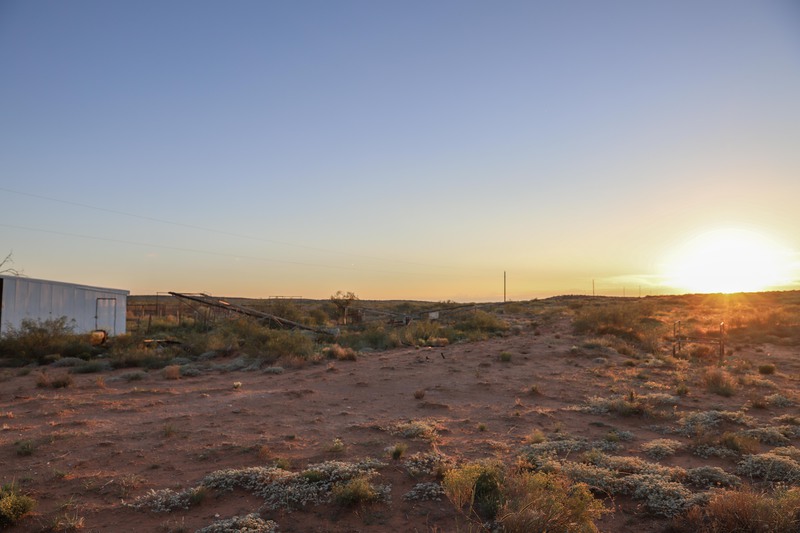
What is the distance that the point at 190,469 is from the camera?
865 centimetres

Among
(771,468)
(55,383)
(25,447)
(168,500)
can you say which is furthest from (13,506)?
(55,383)

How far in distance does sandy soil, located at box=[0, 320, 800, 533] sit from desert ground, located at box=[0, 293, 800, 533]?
0.04m

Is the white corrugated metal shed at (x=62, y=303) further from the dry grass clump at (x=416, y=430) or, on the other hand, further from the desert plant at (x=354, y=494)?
the desert plant at (x=354, y=494)

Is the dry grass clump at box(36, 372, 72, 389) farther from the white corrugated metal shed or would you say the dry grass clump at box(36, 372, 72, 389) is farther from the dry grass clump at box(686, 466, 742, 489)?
the dry grass clump at box(686, 466, 742, 489)

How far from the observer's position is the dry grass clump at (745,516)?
559cm

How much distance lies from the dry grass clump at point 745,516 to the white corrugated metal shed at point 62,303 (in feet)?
92.3

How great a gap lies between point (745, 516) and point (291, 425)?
8573 millimetres

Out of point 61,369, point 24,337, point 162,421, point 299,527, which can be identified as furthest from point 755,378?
point 24,337

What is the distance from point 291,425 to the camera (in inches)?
456

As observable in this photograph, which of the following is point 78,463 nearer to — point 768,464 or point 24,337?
point 768,464

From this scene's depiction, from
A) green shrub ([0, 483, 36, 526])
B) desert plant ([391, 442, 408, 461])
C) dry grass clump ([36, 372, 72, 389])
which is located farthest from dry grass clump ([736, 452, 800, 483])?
dry grass clump ([36, 372, 72, 389])

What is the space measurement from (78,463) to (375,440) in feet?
16.9

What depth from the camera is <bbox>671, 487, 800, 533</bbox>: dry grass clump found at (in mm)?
5594

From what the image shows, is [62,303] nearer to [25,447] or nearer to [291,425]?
[25,447]
